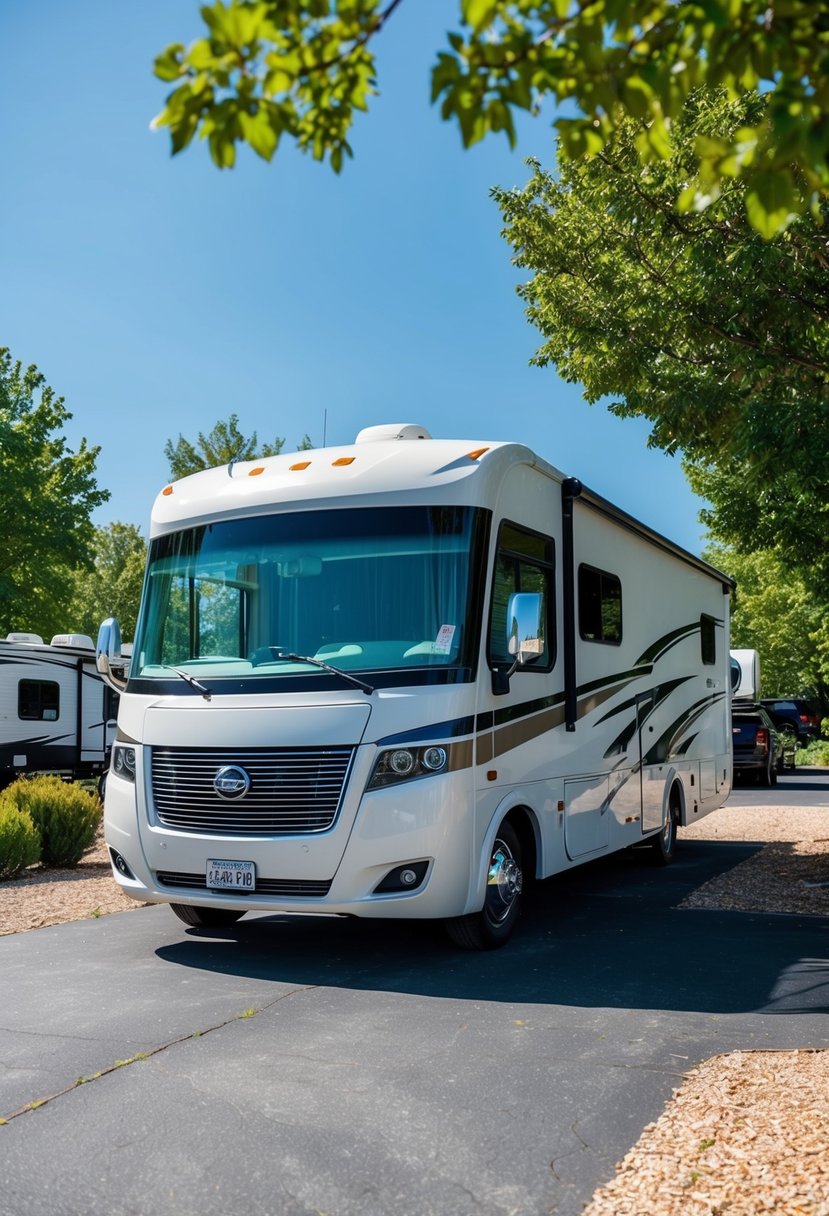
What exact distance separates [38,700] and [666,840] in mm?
13428

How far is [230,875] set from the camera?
6.75 m

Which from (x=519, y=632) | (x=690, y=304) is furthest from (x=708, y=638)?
(x=519, y=632)

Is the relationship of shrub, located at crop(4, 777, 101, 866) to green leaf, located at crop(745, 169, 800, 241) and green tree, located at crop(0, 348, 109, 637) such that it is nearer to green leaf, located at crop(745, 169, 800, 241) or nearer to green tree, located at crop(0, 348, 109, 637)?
green leaf, located at crop(745, 169, 800, 241)

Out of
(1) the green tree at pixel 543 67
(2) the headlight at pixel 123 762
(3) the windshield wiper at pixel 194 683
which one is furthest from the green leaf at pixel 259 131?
(2) the headlight at pixel 123 762

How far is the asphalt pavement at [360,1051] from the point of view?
377 cm

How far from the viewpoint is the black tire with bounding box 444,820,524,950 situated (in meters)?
7.08

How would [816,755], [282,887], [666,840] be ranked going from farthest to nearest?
1. [816,755]
2. [666,840]
3. [282,887]

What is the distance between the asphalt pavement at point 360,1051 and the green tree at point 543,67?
3.02 m

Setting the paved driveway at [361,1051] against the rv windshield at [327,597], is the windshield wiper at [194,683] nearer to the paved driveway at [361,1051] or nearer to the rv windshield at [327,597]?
the rv windshield at [327,597]

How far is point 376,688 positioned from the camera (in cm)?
667

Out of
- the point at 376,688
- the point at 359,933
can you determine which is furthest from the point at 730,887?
the point at 376,688

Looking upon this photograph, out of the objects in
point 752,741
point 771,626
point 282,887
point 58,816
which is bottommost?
point 58,816

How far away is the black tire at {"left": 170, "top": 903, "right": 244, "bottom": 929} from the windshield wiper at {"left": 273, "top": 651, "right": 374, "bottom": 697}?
80.1 inches

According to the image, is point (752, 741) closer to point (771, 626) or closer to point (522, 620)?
point (522, 620)
